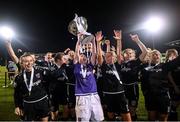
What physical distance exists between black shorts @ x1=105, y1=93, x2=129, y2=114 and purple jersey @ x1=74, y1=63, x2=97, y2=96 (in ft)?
4.12

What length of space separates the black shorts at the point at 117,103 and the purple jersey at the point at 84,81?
1256 mm

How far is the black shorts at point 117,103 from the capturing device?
972cm

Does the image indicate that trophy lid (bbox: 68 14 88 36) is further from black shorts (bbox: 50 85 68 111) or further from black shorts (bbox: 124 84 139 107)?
black shorts (bbox: 124 84 139 107)

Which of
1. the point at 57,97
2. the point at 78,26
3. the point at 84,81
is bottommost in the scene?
the point at 57,97

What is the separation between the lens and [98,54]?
29.1ft

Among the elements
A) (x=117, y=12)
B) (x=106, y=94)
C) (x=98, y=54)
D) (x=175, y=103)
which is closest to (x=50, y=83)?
(x=106, y=94)

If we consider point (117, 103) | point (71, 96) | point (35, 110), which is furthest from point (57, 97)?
point (35, 110)

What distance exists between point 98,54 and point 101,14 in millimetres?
51787

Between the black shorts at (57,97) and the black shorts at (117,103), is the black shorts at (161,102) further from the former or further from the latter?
the black shorts at (57,97)

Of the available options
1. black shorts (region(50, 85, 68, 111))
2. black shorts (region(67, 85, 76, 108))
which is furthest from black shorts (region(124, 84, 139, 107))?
black shorts (region(50, 85, 68, 111))

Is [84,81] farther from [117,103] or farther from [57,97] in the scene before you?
[57,97]

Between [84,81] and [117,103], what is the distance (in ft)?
5.16

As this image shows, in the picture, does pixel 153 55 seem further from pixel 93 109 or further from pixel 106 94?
pixel 93 109

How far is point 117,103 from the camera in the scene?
32.0 feet
